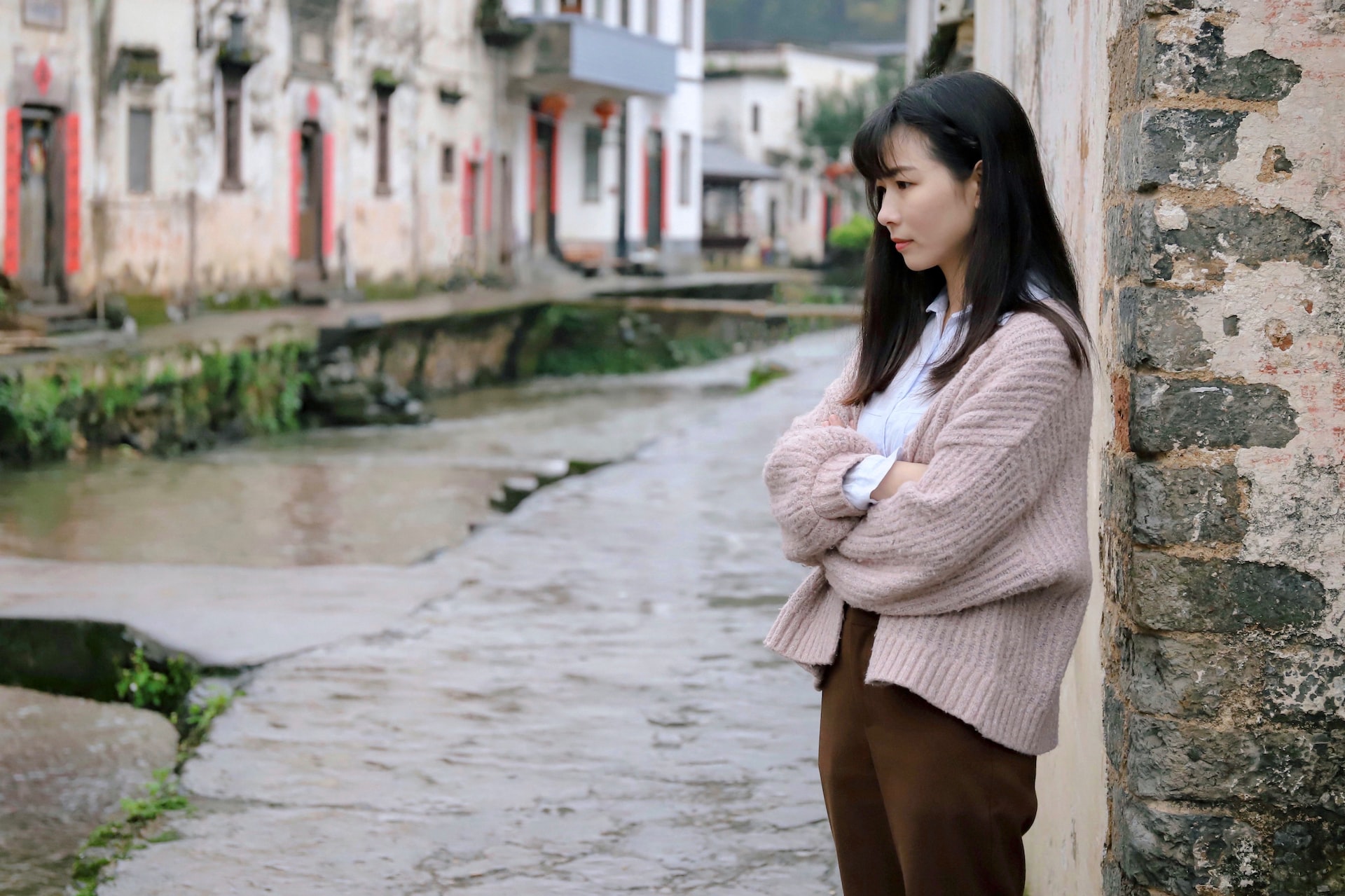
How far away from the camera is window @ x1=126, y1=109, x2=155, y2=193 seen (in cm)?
1556

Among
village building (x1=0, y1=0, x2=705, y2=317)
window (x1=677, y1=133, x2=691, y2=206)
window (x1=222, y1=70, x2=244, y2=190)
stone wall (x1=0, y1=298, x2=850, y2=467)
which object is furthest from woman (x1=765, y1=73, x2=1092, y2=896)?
window (x1=677, y1=133, x2=691, y2=206)

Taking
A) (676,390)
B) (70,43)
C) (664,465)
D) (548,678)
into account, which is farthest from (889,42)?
(548,678)

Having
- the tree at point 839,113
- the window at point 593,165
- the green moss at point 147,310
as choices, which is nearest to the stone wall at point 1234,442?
the green moss at point 147,310

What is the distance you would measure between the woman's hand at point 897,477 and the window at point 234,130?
53.3 feet

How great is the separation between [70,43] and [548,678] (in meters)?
11.6

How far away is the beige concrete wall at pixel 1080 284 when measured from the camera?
7.54 ft

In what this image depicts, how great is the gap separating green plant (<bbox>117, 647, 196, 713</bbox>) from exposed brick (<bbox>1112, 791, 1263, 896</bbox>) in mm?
3739

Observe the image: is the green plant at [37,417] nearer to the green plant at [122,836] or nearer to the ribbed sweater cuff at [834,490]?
the green plant at [122,836]

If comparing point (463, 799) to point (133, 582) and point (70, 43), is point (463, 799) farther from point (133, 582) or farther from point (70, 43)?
point (70, 43)

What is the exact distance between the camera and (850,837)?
203cm

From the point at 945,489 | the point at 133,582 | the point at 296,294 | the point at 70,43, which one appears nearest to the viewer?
the point at 945,489

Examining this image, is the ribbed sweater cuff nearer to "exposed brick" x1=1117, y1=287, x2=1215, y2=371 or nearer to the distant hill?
"exposed brick" x1=1117, y1=287, x2=1215, y2=371

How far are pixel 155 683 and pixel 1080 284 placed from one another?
3.74 m

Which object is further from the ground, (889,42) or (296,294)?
(889,42)
